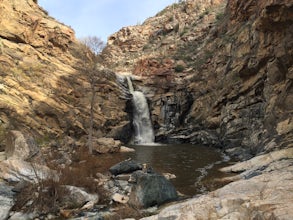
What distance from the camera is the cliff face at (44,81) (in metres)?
26.6

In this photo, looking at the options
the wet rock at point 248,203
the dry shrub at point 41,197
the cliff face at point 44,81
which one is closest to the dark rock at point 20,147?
the dry shrub at point 41,197

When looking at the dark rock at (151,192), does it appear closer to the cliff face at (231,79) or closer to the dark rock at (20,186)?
the dark rock at (20,186)

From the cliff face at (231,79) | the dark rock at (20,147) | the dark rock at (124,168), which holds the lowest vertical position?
the dark rock at (124,168)

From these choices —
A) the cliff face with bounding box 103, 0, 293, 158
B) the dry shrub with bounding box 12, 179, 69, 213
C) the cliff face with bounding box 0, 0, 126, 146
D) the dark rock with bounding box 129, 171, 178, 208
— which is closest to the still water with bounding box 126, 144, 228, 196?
the dark rock with bounding box 129, 171, 178, 208

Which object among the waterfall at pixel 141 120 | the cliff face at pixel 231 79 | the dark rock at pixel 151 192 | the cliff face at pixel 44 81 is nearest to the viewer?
the dark rock at pixel 151 192

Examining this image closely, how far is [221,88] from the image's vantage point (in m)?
32.9

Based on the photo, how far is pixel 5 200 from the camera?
10.5 m

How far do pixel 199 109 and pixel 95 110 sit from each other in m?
11.9

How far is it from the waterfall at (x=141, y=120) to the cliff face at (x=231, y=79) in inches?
42.4

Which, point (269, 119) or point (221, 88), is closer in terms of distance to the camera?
point (269, 119)

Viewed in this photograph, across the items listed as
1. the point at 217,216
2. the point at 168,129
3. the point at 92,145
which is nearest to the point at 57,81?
the point at 92,145

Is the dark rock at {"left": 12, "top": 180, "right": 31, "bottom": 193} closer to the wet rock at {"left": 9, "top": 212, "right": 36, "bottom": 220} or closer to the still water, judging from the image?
the wet rock at {"left": 9, "top": 212, "right": 36, "bottom": 220}

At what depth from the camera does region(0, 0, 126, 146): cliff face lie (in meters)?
26.6

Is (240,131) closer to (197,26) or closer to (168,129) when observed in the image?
(168,129)
